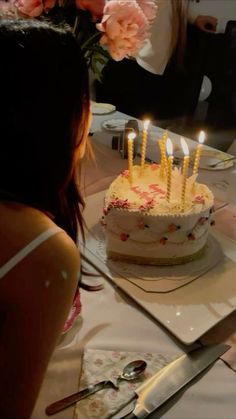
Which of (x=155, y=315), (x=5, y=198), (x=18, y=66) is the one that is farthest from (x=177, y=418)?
(x=18, y=66)

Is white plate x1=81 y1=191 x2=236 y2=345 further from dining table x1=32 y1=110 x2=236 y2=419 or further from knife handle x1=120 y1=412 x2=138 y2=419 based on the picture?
knife handle x1=120 y1=412 x2=138 y2=419

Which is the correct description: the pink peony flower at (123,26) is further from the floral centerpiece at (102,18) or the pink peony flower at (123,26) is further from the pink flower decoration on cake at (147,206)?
the pink flower decoration on cake at (147,206)

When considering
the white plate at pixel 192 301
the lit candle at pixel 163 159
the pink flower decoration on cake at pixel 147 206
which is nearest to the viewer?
the white plate at pixel 192 301

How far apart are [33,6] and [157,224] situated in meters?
0.77

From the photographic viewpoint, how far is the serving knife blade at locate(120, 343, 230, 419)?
0.68m

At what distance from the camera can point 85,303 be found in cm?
92

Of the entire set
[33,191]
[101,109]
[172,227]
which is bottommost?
[101,109]

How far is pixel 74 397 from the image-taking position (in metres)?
0.69

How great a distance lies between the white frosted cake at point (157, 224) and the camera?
3.32 feet

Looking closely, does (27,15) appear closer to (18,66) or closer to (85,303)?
(18,66)

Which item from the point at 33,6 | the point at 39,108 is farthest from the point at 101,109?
the point at 39,108

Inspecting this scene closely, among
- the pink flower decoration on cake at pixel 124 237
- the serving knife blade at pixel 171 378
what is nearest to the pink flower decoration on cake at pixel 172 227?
the pink flower decoration on cake at pixel 124 237

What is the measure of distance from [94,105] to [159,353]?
5.49 ft

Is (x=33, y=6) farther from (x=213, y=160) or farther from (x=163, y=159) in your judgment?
(x=213, y=160)
